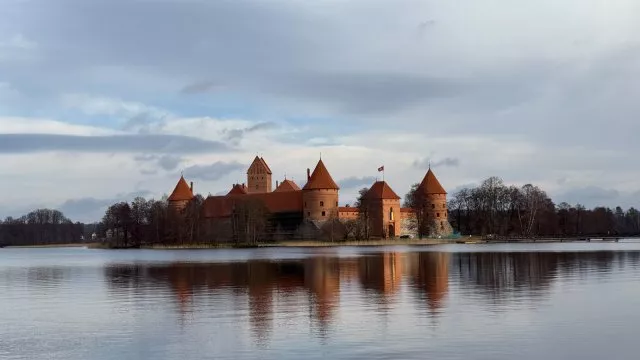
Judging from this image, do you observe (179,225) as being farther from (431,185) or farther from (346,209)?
(431,185)

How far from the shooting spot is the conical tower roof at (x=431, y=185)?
111875 millimetres

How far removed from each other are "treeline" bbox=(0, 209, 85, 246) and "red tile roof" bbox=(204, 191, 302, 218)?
5013 cm

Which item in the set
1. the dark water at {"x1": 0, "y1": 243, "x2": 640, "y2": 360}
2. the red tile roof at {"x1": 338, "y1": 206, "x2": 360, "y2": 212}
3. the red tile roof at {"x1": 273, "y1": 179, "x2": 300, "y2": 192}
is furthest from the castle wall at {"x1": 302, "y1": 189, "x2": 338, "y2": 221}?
the dark water at {"x1": 0, "y1": 243, "x2": 640, "y2": 360}

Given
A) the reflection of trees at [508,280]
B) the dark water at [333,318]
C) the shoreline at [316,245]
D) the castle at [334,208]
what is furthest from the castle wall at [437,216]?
the dark water at [333,318]

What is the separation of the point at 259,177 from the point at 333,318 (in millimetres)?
123080

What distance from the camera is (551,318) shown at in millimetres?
15594

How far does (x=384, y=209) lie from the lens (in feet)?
354

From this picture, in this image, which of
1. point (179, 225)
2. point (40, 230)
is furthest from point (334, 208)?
point (40, 230)

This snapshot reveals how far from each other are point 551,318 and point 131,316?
30.5ft

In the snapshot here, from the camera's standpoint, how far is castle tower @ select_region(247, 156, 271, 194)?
138 m

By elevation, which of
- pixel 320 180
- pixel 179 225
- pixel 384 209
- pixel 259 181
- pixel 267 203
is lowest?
pixel 179 225

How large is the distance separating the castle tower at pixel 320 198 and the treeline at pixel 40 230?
70070 mm

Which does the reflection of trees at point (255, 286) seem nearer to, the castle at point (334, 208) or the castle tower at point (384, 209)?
the castle at point (334, 208)

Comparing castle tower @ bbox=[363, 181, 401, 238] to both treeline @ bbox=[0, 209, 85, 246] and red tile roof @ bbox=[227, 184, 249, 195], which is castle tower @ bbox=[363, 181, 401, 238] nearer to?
red tile roof @ bbox=[227, 184, 249, 195]
